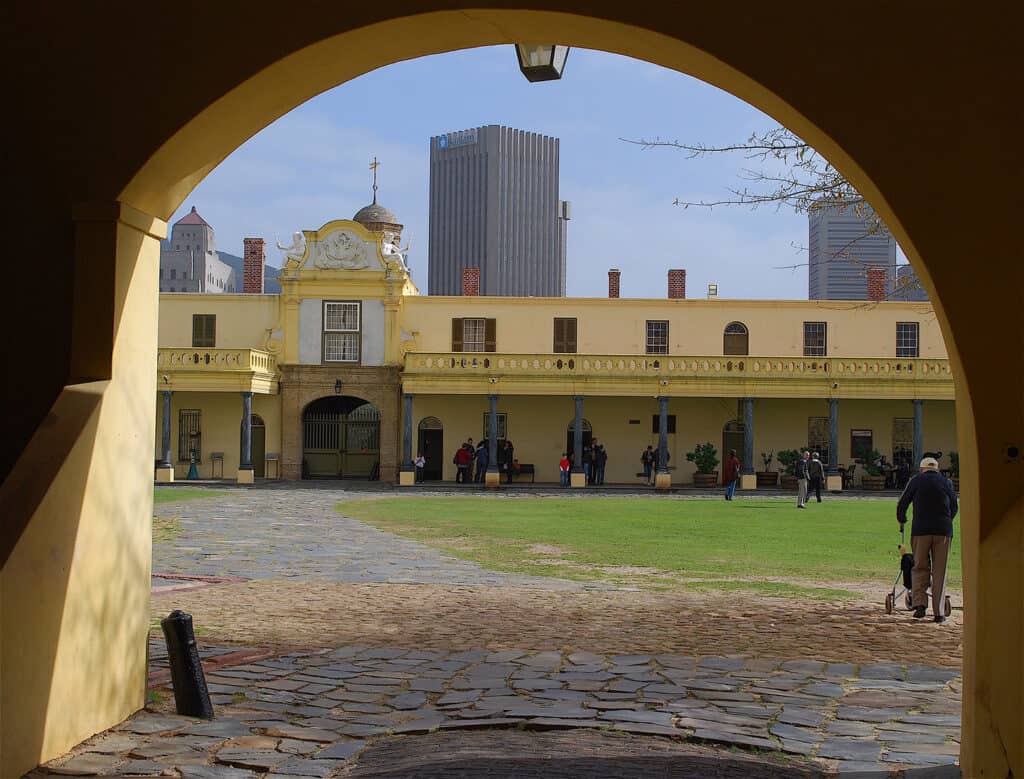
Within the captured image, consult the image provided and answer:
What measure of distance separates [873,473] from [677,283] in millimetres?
10249

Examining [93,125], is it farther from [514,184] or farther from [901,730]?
[514,184]

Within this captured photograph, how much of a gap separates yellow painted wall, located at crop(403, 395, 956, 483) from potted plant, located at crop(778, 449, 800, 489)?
2.60 feet

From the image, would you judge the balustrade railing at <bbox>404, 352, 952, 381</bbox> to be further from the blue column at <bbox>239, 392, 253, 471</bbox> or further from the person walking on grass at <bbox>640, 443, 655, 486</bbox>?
the blue column at <bbox>239, 392, 253, 471</bbox>

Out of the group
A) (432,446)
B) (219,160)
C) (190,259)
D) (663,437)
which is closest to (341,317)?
(432,446)

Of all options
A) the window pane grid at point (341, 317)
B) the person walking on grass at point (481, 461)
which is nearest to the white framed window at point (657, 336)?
the person walking on grass at point (481, 461)

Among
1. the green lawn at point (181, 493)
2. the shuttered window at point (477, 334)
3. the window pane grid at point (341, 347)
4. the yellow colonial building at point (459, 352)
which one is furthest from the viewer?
the shuttered window at point (477, 334)

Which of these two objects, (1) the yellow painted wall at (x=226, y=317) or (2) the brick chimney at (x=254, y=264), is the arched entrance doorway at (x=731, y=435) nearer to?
(1) the yellow painted wall at (x=226, y=317)

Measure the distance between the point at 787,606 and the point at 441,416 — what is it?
87.1 ft

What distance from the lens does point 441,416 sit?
118 ft

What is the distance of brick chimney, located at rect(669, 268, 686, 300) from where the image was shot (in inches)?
1586

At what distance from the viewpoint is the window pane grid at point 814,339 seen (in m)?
36.2

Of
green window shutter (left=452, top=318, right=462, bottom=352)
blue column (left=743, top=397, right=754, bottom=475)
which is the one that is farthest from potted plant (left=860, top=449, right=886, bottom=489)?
green window shutter (left=452, top=318, right=462, bottom=352)

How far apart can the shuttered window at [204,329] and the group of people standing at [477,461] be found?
9.19 m

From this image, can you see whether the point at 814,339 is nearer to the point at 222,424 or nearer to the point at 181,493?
the point at 222,424
